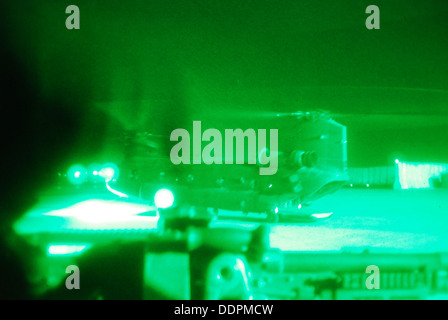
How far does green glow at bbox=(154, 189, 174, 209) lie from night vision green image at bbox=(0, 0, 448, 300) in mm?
51

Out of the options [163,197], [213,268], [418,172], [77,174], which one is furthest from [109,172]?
[418,172]

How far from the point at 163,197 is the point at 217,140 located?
0.64 m

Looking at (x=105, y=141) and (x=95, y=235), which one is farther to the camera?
(x=105, y=141)

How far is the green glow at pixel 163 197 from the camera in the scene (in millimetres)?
2027

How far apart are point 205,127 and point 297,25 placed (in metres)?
0.49

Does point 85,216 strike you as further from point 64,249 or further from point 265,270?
point 265,270

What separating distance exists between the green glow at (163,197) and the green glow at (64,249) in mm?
742

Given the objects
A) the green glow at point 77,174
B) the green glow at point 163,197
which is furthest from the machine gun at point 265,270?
the green glow at point 163,197

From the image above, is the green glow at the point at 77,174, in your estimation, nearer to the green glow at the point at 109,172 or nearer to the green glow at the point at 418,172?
the green glow at the point at 109,172

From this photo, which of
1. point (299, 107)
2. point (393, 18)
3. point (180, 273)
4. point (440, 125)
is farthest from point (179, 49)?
point (440, 125)

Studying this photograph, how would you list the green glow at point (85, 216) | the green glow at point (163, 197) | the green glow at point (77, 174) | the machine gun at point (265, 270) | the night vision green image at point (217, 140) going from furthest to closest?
the green glow at point (163, 197) < the green glow at point (77, 174) < the green glow at point (85, 216) < the night vision green image at point (217, 140) < the machine gun at point (265, 270)

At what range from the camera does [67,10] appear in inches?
54.1

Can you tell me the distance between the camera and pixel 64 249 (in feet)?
4.11
